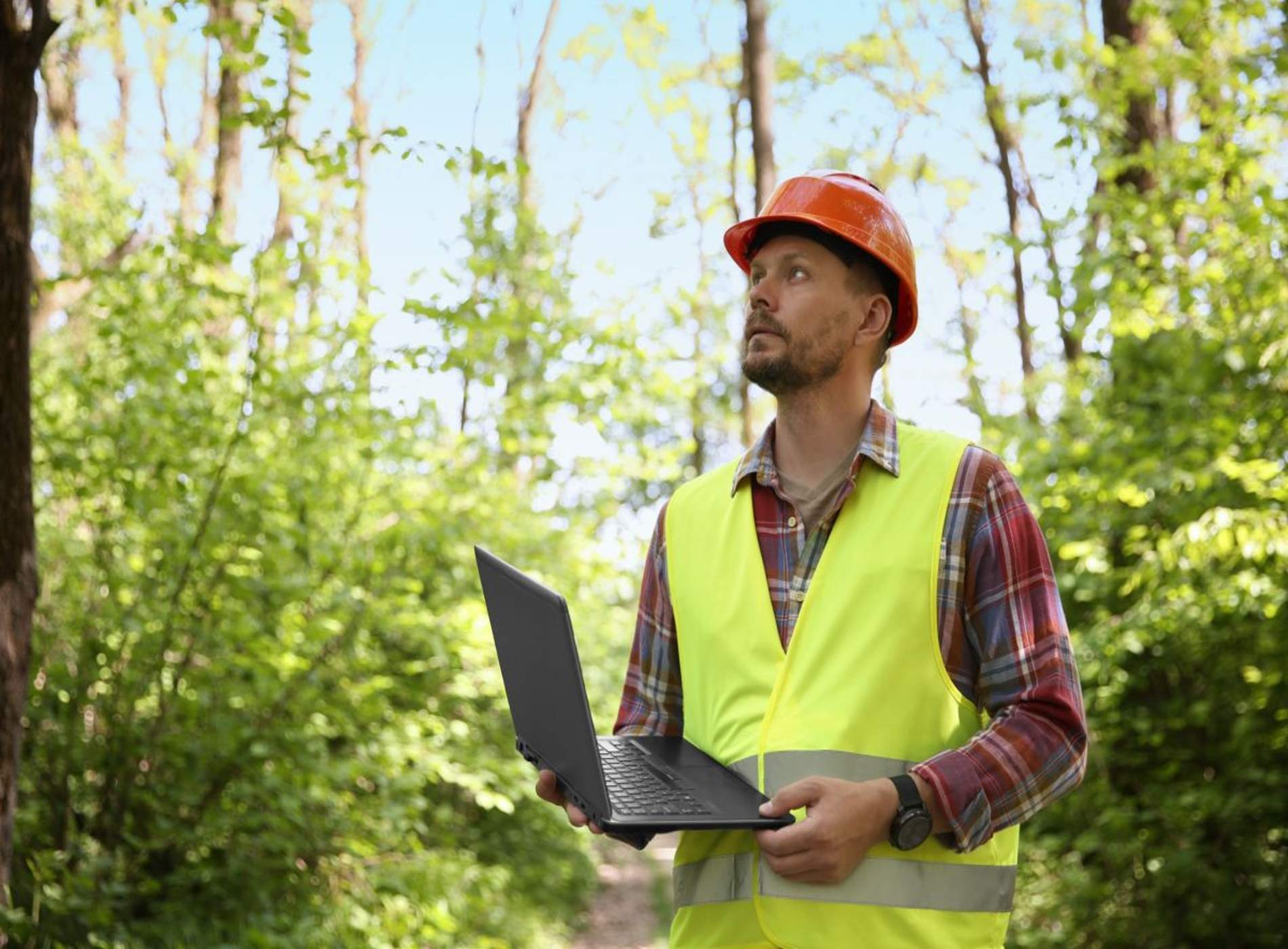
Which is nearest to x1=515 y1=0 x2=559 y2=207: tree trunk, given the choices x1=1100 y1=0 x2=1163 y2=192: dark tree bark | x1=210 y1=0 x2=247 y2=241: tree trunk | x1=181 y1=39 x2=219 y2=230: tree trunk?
x1=181 y1=39 x2=219 y2=230: tree trunk

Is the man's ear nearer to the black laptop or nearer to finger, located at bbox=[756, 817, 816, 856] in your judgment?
the black laptop

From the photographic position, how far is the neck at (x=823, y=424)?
7.41ft

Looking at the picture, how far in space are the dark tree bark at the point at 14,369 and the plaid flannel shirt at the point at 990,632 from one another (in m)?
2.40

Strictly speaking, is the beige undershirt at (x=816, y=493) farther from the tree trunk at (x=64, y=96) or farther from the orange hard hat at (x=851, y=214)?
the tree trunk at (x=64, y=96)

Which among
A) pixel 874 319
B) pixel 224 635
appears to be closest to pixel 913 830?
pixel 874 319

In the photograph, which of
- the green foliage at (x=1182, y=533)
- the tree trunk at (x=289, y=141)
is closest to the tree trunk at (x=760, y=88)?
the green foliage at (x=1182, y=533)

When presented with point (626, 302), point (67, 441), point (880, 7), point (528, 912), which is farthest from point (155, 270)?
point (880, 7)

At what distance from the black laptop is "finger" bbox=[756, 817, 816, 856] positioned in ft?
0.06

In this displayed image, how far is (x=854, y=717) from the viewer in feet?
6.20

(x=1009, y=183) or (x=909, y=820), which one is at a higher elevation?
(x=1009, y=183)

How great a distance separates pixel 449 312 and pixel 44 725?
2.56 m

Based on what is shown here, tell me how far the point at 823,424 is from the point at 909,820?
0.77 meters

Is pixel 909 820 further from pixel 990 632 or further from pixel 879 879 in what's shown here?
pixel 990 632

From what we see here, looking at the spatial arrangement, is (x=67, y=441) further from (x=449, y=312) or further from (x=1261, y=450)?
(x=1261, y=450)
